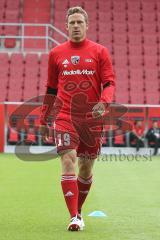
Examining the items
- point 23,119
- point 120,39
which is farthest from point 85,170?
point 120,39

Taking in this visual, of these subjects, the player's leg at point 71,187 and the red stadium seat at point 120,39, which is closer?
the player's leg at point 71,187

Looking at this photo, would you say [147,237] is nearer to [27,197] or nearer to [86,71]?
[86,71]

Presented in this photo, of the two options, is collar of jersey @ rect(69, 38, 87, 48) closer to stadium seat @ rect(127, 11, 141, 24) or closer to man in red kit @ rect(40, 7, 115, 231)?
man in red kit @ rect(40, 7, 115, 231)

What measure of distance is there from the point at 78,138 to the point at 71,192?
21.9 inches

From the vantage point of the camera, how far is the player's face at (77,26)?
20.4 feet

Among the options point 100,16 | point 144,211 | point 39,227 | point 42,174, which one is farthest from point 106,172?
point 100,16

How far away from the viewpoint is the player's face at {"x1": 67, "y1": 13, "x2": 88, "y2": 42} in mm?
6203

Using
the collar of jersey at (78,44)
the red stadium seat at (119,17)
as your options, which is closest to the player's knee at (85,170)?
the collar of jersey at (78,44)

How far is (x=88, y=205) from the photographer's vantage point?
27.2 feet

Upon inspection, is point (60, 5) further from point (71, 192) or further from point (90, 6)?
point (71, 192)

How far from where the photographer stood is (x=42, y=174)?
1328 cm

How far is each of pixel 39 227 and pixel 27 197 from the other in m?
2.89

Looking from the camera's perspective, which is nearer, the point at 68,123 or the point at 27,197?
the point at 68,123

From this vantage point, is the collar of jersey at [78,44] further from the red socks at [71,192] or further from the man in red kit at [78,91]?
the red socks at [71,192]
